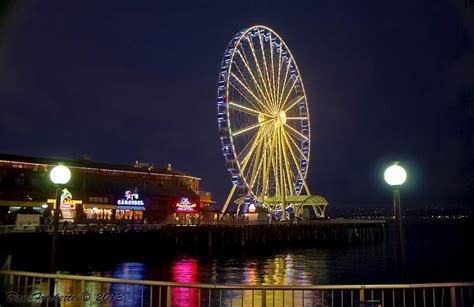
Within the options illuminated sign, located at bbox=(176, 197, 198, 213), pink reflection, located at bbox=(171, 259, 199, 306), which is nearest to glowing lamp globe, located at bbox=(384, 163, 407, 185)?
pink reflection, located at bbox=(171, 259, 199, 306)

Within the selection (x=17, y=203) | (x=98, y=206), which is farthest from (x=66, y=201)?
(x=98, y=206)

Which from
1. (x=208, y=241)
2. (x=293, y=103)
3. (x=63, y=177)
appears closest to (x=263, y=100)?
(x=293, y=103)

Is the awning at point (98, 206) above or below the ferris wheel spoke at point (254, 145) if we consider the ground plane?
below

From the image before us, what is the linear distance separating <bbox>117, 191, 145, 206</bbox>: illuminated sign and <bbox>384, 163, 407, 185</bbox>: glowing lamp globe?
5081 cm

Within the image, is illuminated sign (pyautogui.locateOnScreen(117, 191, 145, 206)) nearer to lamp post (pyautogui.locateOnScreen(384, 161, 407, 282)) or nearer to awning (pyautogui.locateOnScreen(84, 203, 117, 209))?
awning (pyautogui.locateOnScreen(84, 203, 117, 209))

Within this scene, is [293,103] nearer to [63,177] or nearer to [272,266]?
[272,266]

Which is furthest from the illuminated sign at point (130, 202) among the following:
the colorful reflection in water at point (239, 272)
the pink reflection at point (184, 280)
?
the pink reflection at point (184, 280)

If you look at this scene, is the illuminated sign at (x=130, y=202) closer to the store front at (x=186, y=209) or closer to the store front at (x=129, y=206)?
the store front at (x=129, y=206)

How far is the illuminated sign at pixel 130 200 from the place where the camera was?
188ft

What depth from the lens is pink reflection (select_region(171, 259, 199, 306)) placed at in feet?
62.8

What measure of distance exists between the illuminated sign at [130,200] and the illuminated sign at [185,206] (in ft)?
16.2

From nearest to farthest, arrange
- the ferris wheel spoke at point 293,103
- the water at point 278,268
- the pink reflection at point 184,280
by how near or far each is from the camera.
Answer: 1. the pink reflection at point 184,280
2. the water at point 278,268
3. the ferris wheel spoke at point 293,103

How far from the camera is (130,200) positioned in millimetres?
58000

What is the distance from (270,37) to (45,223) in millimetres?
30693
